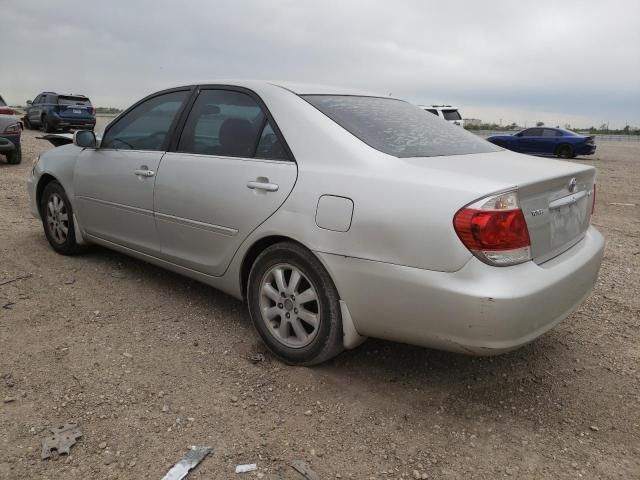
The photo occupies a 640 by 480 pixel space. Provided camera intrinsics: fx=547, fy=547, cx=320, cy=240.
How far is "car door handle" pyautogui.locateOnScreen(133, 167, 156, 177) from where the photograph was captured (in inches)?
147

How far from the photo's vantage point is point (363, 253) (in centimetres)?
257

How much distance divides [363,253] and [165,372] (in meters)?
1.31

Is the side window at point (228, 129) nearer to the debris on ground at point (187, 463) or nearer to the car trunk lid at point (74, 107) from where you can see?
the debris on ground at point (187, 463)

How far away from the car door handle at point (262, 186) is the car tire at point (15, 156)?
10.8m

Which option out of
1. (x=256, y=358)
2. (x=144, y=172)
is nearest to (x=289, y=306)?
(x=256, y=358)

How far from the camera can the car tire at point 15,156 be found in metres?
11.8

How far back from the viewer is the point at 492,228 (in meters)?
2.33

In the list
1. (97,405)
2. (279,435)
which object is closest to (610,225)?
(279,435)

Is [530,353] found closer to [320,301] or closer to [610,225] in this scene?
[320,301]

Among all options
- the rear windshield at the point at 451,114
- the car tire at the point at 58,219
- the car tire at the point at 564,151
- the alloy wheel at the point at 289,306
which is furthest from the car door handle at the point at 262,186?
the car tire at the point at 564,151

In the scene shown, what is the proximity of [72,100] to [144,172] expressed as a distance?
67.2ft

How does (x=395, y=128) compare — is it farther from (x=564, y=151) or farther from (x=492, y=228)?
(x=564, y=151)

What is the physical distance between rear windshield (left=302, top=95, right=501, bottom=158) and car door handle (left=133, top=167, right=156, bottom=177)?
127cm

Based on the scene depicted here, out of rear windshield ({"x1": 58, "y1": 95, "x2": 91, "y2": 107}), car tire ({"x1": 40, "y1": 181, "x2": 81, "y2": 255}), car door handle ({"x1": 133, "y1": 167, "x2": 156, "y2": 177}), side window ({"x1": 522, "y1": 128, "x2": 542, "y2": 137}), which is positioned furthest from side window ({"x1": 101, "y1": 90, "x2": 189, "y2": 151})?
rear windshield ({"x1": 58, "y1": 95, "x2": 91, "y2": 107})
